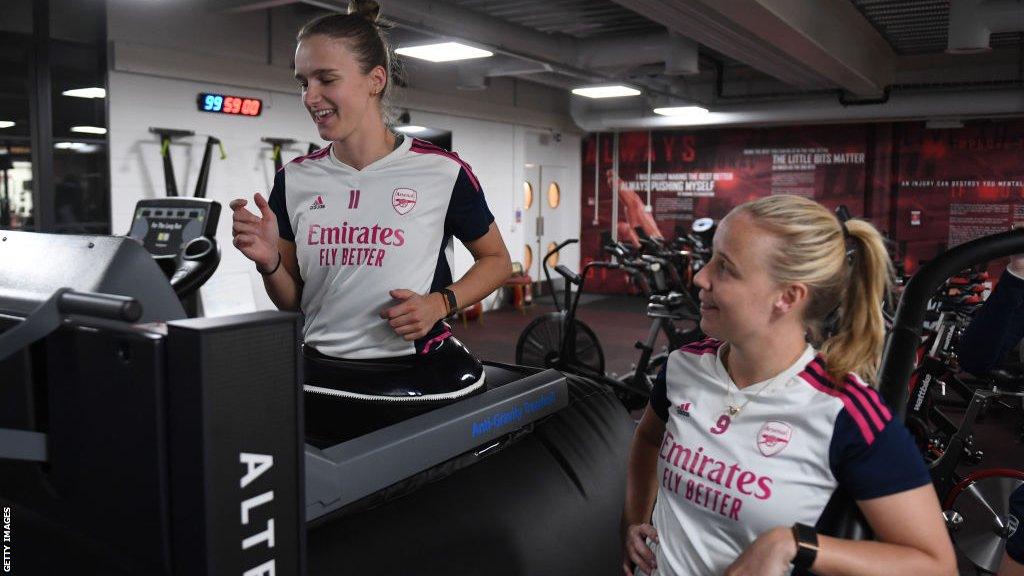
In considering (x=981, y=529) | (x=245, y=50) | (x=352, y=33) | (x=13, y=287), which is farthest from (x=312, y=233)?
(x=245, y=50)

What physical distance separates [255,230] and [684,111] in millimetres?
9279

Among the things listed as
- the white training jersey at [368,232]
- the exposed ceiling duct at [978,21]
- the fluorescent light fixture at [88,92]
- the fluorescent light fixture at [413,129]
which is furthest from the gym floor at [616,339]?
the fluorescent light fixture at [88,92]

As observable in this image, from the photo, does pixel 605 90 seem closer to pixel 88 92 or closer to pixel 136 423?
pixel 88 92

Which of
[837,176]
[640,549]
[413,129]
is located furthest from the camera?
[837,176]

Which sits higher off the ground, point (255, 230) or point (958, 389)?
point (255, 230)

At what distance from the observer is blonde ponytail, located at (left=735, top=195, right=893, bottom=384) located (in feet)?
4.28

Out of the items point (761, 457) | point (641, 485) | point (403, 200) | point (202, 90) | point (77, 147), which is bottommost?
point (641, 485)

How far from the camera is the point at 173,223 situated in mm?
2447

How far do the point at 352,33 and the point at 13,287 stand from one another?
33.9 inches

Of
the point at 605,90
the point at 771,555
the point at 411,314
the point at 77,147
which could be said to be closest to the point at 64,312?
the point at 411,314

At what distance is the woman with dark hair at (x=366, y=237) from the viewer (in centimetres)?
170

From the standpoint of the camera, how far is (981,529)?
3.22 m

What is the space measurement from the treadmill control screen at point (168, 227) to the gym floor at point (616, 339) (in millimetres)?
3152

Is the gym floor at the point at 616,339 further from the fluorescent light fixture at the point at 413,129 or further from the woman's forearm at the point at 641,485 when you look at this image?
the woman's forearm at the point at 641,485
